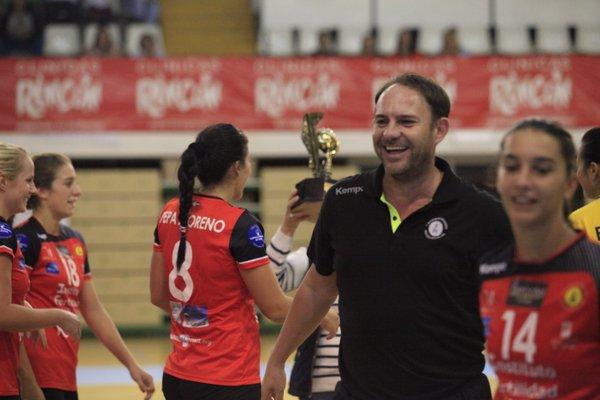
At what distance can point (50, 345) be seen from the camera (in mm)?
5176

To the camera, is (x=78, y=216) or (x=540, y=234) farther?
(x=78, y=216)

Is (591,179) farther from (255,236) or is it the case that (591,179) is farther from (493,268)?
(493,268)

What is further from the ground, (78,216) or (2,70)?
(2,70)

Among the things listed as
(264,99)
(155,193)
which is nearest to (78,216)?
(155,193)

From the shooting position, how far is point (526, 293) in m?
2.88

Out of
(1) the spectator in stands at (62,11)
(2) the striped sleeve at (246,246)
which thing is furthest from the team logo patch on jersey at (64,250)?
(1) the spectator in stands at (62,11)

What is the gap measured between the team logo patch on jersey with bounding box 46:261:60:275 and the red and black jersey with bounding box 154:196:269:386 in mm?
1073

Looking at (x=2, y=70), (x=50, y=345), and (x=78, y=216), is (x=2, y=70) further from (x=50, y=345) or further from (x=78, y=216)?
(x=50, y=345)

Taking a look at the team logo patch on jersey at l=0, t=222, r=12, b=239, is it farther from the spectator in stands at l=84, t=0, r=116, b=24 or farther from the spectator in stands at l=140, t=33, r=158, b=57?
the spectator in stands at l=84, t=0, r=116, b=24

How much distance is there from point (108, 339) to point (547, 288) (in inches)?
128

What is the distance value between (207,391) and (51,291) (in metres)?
1.32

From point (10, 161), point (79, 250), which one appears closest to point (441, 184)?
point (10, 161)

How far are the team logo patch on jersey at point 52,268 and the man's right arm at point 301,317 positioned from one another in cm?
166

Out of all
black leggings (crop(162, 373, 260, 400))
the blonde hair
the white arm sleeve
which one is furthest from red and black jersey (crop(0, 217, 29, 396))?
the white arm sleeve
